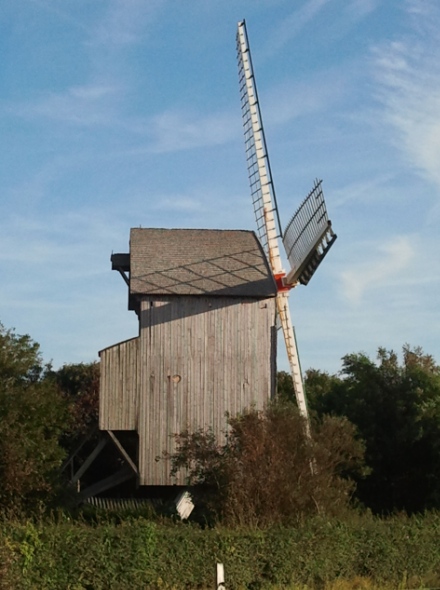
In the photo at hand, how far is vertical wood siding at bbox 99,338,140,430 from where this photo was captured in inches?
1250

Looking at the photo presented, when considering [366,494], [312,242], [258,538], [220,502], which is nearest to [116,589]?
[258,538]

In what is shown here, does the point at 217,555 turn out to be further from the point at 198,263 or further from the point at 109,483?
the point at 198,263

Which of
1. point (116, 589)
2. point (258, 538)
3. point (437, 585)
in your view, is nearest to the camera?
point (116, 589)

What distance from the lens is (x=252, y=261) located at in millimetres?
34312

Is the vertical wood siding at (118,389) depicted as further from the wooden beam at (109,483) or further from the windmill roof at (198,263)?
the windmill roof at (198,263)

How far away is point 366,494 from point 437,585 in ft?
52.9

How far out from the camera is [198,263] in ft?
111

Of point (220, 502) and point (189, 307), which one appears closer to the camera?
point (220, 502)

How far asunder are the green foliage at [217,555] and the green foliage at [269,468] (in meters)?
1.66

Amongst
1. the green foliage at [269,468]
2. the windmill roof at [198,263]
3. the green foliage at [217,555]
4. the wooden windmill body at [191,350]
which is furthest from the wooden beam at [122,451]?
the green foliage at [217,555]

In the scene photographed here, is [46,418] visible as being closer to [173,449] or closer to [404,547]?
[173,449]

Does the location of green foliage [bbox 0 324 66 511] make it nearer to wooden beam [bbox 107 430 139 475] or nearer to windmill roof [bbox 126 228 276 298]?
wooden beam [bbox 107 430 139 475]

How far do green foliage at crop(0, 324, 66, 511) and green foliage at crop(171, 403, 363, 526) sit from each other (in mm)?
4756

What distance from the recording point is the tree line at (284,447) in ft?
80.9
